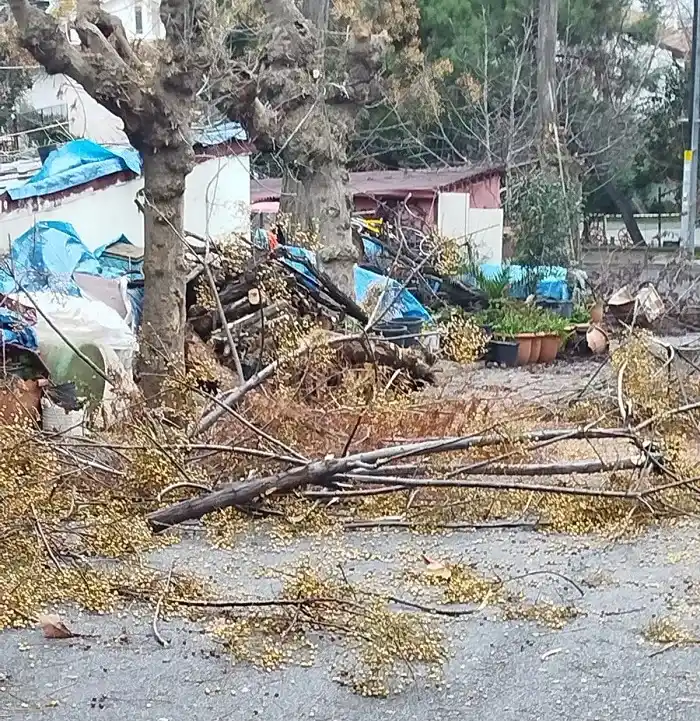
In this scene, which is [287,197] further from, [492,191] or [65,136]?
[492,191]

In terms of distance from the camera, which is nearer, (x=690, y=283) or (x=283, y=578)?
(x=283, y=578)

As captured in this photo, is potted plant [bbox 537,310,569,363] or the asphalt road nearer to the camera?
the asphalt road

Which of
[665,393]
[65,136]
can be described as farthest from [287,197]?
[665,393]

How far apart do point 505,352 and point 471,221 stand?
5.44 meters

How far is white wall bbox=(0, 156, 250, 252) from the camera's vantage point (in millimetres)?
10469

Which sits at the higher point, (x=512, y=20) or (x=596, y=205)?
(x=512, y=20)

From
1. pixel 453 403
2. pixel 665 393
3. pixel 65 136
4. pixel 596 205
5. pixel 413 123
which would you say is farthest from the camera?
pixel 596 205

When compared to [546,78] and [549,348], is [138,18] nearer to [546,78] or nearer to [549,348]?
[546,78]

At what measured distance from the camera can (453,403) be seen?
231 inches

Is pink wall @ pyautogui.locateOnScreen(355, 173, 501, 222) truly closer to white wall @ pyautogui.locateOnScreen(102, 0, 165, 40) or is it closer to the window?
the window

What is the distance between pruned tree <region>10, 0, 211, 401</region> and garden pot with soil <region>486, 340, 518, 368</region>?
15.5 ft

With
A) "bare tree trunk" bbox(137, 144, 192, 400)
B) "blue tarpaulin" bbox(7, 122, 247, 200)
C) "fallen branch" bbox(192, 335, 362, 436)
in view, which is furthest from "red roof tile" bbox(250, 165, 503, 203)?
"fallen branch" bbox(192, 335, 362, 436)

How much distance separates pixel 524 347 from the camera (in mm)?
10898

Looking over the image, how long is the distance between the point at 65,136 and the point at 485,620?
12.7m
